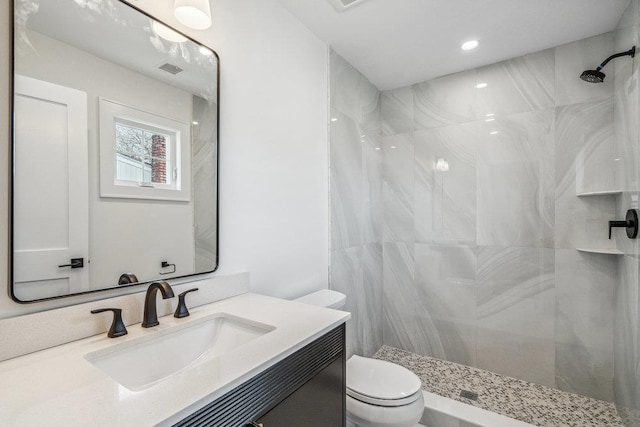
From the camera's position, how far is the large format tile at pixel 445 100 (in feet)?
8.17

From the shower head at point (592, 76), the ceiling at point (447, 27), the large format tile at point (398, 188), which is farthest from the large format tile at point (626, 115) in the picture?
the large format tile at point (398, 188)

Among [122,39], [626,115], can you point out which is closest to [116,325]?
[122,39]

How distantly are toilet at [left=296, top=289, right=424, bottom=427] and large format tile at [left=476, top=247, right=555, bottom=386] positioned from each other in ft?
3.61

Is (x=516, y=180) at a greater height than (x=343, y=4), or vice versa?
(x=343, y=4)

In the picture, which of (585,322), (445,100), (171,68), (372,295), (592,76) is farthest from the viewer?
(372,295)

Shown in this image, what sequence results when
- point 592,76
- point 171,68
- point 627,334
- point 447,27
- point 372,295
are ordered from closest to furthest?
point 171,68 < point 627,334 < point 592,76 < point 447,27 < point 372,295

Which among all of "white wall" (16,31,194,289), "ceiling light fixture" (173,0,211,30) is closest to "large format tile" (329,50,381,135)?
"ceiling light fixture" (173,0,211,30)

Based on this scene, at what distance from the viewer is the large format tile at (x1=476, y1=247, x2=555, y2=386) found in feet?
7.19

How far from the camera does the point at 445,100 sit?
2594 mm

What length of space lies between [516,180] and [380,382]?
70.0 inches

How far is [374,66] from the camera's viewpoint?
8.08 feet

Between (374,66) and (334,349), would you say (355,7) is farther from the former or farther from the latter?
(334,349)

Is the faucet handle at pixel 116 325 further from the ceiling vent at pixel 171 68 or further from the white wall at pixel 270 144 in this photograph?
the ceiling vent at pixel 171 68

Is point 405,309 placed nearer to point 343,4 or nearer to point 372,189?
point 372,189
